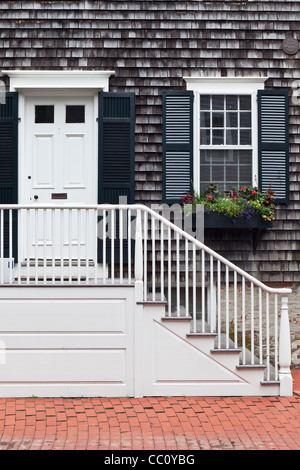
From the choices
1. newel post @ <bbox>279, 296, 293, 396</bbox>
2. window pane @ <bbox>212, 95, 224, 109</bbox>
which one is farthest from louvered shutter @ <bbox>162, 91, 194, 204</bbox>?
newel post @ <bbox>279, 296, 293, 396</bbox>

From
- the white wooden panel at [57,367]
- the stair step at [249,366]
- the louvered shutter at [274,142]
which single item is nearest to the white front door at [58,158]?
the white wooden panel at [57,367]

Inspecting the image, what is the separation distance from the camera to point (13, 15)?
7617mm

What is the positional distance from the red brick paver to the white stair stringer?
0.11 meters

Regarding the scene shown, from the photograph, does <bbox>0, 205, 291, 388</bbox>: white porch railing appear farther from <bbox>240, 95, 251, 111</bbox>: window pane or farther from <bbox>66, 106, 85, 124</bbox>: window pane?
<bbox>240, 95, 251, 111</bbox>: window pane

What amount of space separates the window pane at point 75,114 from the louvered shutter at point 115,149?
0.32m

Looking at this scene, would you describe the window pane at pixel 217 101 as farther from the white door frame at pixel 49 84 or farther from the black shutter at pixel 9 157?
the black shutter at pixel 9 157

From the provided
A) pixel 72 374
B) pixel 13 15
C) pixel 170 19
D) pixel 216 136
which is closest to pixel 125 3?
→ pixel 170 19

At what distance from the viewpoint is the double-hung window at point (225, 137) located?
753 cm

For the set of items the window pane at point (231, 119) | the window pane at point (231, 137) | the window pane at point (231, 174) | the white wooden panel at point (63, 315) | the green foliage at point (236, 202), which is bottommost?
the white wooden panel at point (63, 315)

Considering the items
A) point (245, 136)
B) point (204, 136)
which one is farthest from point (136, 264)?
point (245, 136)

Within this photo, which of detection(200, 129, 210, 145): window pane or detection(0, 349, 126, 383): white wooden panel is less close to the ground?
detection(200, 129, 210, 145): window pane

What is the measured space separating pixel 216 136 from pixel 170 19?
65.4 inches

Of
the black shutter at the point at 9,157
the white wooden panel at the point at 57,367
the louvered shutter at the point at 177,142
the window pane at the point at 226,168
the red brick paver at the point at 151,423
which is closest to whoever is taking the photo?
the red brick paver at the point at 151,423

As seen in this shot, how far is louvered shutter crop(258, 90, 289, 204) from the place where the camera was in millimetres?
7543
